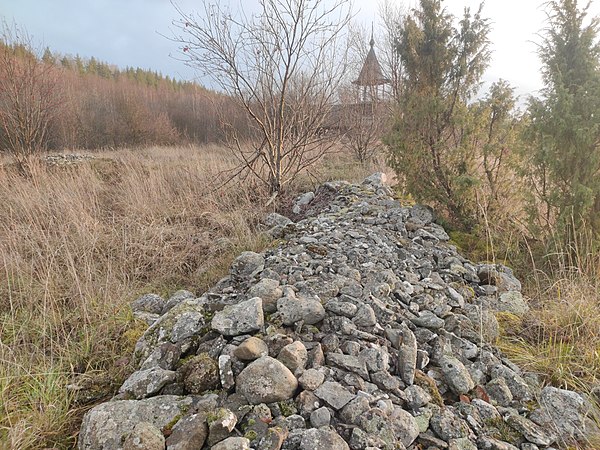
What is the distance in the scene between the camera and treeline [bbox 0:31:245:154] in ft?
22.1

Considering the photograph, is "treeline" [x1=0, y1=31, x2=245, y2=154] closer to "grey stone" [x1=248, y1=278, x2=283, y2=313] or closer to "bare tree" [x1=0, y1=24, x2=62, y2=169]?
"bare tree" [x1=0, y1=24, x2=62, y2=169]

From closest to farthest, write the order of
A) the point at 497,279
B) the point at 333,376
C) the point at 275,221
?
the point at 333,376
the point at 497,279
the point at 275,221

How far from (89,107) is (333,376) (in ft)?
69.0

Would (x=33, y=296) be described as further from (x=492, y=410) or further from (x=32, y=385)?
(x=492, y=410)

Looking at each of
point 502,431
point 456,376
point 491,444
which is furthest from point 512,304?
point 491,444

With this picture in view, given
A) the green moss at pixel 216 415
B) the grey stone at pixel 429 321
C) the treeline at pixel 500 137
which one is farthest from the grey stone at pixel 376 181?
the green moss at pixel 216 415

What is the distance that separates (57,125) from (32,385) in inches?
689

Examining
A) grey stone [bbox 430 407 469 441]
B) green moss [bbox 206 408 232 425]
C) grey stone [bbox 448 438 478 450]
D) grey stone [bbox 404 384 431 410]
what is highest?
green moss [bbox 206 408 232 425]

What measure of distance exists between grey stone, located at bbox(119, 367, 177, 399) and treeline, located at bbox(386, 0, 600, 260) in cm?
265

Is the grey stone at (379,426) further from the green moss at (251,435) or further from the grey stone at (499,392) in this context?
the grey stone at (499,392)

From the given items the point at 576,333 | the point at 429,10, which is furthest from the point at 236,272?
the point at 429,10

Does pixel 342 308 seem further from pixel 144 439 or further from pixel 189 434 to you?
pixel 144 439

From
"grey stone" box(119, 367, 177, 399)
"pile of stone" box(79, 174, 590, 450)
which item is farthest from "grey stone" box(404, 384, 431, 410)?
"grey stone" box(119, 367, 177, 399)

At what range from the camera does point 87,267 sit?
272cm
